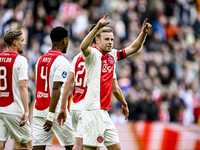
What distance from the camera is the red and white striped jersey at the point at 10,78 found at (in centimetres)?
628

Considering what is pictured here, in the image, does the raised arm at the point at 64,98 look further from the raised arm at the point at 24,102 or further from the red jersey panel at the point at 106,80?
the red jersey panel at the point at 106,80

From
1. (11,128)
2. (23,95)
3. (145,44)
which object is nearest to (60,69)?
(23,95)

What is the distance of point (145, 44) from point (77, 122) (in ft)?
36.0

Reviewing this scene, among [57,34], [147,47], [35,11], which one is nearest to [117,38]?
[147,47]

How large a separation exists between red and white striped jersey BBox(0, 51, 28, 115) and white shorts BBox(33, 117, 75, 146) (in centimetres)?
44

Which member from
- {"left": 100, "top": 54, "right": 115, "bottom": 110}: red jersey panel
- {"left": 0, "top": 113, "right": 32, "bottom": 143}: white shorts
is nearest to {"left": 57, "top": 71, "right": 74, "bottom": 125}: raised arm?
{"left": 100, "top": 54, "right": 115, "bottom": 110}: red jersey panel

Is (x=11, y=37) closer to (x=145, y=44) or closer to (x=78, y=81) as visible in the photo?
(x=78, y=81)

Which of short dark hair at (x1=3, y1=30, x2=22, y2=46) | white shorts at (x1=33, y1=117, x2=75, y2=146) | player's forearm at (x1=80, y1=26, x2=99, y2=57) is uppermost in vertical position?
short dark hair at (x1=3, y1=30, x2=22, y2=46)

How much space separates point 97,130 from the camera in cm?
558

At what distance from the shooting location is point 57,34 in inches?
252

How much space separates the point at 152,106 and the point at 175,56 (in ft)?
13.9

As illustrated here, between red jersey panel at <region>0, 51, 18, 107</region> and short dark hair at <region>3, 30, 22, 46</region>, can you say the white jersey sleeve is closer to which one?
red jersey panel at <region>0, 51, 18, 107</region>

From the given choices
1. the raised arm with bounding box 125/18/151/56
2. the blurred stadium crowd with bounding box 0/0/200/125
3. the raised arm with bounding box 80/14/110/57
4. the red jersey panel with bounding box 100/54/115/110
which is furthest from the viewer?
the blurred stadium crowd with bounding box 0/0/200/125

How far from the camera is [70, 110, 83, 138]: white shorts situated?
6418 mm
